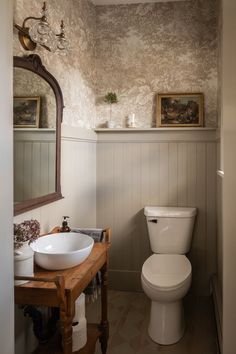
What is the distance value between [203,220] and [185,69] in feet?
4.65

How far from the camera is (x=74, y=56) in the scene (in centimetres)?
278

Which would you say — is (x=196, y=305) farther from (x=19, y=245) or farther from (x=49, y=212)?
(x=19, y=245)

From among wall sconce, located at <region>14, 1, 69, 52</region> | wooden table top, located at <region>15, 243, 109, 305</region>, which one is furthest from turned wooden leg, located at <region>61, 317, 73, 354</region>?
wall sconce, located at <region>14, 1, 69, 52</region>

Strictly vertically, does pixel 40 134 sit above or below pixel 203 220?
above

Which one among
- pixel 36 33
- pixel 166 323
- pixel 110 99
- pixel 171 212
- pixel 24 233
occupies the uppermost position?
pixel 36 33

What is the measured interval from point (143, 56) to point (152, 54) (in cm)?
9

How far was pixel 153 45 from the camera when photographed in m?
3.23

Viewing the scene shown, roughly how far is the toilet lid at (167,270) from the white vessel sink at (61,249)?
0.67m

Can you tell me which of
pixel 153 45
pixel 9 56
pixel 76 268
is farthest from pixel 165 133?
pixel 9 56

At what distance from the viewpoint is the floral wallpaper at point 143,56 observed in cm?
312

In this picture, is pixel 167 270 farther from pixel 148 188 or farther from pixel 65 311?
pixel 65 311

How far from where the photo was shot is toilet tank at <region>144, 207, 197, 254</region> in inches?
116

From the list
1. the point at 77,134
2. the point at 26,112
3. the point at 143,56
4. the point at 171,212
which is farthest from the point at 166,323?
the point at 143,56

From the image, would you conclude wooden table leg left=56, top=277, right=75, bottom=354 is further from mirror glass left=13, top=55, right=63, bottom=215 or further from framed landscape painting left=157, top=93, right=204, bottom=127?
framed landscape painting left=157, top=93, right=204, bottom=127
